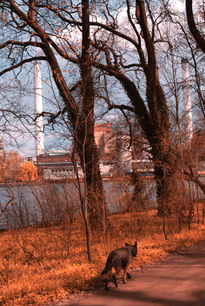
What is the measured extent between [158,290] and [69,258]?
3.47m

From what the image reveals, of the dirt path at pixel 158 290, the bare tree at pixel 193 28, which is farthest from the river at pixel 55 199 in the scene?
the bare tree at pixel 193 28

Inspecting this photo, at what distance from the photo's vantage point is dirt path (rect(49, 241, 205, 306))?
5082 mm

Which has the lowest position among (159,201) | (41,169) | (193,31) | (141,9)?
(159,201)

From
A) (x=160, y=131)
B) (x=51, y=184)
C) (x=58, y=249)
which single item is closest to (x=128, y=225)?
(x=58, y=249)

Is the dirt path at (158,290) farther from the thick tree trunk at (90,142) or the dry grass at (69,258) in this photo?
the thick tree trunk at (90,142)

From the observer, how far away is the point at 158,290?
18.2 ft

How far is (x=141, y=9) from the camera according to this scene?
54.0 ft

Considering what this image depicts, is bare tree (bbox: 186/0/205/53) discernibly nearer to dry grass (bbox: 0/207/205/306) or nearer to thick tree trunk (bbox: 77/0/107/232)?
thick tree trunk (bbox: 77/0/107/232)

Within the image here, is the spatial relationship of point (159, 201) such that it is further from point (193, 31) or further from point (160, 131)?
point (193, 31)

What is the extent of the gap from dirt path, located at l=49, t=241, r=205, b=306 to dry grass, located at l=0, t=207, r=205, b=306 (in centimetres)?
50

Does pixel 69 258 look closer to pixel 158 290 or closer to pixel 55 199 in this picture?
pixel 158 290

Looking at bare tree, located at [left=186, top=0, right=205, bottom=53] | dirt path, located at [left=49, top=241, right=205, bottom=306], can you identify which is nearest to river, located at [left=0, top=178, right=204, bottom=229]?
dirt path, located at [left=49, top=241, right=205, bottom=306]

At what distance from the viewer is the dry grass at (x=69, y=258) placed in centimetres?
→ 582

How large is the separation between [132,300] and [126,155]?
15.7 meters
